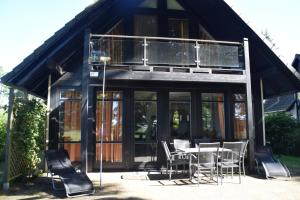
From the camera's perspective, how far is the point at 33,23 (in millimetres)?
11758

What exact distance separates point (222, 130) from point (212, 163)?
3.19m

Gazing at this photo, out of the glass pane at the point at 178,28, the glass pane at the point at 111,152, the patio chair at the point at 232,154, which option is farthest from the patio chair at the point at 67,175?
the glass pane at the point at 178,28

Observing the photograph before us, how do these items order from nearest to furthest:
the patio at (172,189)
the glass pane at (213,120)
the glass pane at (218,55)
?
the patio at (172,189)
the glass pane at (218,55)
the glass pane at (213,120)

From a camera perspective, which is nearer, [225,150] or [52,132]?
[225,150]

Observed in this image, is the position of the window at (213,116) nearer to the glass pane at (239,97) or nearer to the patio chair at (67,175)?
the glass pane at (239,97)

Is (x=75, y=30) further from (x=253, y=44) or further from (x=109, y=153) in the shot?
(x=253, y=44)

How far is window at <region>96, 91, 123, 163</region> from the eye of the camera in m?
9.30

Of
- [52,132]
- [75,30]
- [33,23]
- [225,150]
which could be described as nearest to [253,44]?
[225,150]

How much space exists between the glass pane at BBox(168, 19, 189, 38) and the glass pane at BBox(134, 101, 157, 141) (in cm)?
269

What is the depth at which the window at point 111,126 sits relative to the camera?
9297mm

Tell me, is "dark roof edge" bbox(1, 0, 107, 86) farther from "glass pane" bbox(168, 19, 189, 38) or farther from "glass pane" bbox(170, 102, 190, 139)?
"glass pane" bbox(170, 102, 190, 139)

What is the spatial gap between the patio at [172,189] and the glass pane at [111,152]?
4.14 ft

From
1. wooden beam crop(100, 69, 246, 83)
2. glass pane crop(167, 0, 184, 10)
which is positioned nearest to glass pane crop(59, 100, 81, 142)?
wooden beam crop(100, 69, 246, 83)

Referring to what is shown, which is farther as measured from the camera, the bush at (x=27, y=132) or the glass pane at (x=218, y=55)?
the glass pane at (x=218, y=55)
